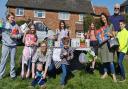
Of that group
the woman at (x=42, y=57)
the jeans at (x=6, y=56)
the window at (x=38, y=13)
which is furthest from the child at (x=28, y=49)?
the window at (x=38, y=13)

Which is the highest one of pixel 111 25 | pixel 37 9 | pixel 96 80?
pixel 37 9

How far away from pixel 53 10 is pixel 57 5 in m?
1.23

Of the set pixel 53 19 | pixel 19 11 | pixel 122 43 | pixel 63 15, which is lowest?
pixel 122 43

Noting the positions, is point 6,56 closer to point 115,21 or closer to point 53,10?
point 115,21

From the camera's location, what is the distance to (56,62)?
1110cm

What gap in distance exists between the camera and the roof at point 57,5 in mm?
49719

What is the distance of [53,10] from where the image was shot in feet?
168

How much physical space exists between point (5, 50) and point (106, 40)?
3.10m

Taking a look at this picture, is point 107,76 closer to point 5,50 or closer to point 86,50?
point 86,50

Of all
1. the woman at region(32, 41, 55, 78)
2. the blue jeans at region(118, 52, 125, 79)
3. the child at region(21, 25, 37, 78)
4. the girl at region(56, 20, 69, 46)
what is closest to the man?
the blue jeans at region(118, 52, 125, 79)

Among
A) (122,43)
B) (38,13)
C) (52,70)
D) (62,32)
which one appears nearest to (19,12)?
(38,13)

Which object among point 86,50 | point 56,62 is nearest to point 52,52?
point 56,62

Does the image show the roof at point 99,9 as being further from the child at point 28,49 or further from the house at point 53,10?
the child at point 28,49

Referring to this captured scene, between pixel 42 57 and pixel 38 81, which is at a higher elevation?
pixel 42 57
